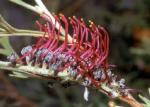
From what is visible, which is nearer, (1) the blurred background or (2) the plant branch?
(2) the plant branch

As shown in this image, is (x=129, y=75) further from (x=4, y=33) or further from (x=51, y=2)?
(x=4, y=33)

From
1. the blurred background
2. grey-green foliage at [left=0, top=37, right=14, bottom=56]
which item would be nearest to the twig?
the blurred background

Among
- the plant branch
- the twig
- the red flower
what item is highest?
the twig

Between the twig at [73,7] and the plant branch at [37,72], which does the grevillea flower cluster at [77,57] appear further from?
the twig at [73,7]

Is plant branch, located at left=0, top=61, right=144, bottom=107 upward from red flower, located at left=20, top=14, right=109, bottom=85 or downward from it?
downward

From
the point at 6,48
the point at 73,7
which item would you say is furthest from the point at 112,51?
the point at 6,48

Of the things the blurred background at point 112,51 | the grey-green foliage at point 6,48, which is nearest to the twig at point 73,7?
the blurred background at point 112,51

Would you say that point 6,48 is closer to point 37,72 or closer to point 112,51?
point 37,72

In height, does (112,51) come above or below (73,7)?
below

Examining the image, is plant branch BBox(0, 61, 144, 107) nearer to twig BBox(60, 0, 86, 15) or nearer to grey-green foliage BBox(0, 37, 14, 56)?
grey-green foliage BBox(0, 37, 14, 56)
